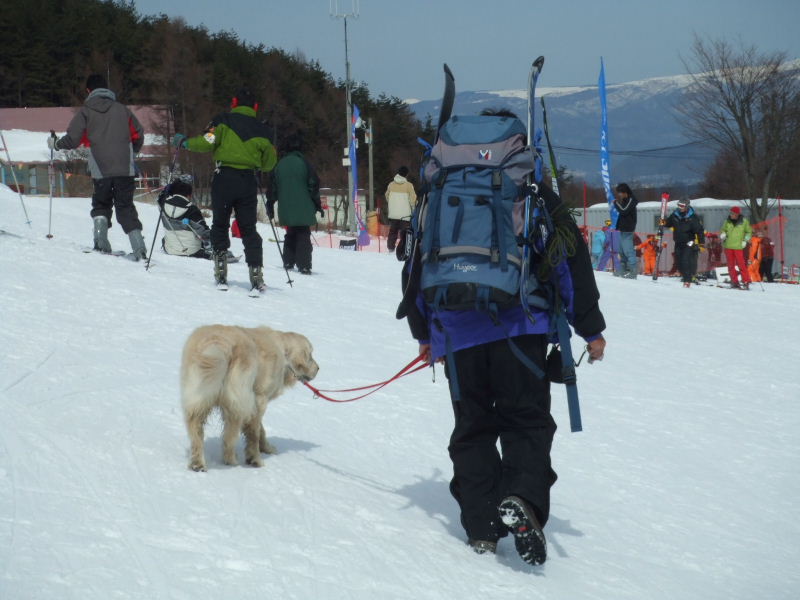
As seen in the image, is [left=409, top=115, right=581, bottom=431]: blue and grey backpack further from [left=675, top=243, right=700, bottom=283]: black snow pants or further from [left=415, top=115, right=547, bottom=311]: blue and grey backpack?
[left=675, top=243, right=700, bottom=283]: black snow pants

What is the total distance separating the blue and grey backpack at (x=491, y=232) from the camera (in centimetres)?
365

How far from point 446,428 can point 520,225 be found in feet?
9.90

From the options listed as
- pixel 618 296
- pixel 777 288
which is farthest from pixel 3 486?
pixel 777 288

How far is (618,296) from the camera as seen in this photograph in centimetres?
1408

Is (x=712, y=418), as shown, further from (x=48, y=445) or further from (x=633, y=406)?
(x=48, y=445)

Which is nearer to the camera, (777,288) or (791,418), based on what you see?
(791,418)

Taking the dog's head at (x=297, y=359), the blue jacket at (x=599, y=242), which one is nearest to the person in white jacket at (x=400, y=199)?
the blue jacket at (x=599, y=242)

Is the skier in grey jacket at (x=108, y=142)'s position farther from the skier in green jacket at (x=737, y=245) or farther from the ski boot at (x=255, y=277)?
the skier in green jacket at (x=737, y=245)

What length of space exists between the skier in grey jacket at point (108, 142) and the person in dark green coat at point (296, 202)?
2.83m

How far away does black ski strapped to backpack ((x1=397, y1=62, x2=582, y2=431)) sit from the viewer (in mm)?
3652

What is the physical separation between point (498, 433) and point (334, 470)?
4.71 feet

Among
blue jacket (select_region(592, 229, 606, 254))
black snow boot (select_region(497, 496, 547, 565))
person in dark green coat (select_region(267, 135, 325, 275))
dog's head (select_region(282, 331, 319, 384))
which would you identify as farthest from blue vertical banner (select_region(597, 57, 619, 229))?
black snow boot (select_region(497, 496, 547, 565))

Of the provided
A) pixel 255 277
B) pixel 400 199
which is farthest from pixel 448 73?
pixel 400 199

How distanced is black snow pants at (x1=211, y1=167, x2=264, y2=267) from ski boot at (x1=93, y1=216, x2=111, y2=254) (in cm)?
163
